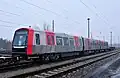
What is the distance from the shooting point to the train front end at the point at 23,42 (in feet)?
65.9

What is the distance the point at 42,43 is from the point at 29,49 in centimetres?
219

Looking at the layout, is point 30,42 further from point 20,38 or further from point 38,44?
point 20,38

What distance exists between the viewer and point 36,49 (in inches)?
821

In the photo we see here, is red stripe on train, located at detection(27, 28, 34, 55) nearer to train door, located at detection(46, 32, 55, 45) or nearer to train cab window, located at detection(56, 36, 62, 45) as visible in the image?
train door, located at detection(46, 32, 55, 45)

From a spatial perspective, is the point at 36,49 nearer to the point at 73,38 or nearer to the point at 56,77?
the point at 56,77

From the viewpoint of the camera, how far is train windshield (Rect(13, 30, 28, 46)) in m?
20.6

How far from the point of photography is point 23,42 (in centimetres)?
2062

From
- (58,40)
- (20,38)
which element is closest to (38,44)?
Answer: (20,38)

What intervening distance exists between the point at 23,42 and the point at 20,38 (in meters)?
0.72

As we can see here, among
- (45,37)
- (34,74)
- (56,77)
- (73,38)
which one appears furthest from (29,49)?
(73,38)

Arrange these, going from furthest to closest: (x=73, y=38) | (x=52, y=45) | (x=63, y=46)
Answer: (x=73, y=38), (x=63, y=46), (x=52, y=45)

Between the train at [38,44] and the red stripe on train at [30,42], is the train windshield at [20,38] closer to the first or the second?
the train at [38,44]

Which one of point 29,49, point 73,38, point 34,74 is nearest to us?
point 34,74

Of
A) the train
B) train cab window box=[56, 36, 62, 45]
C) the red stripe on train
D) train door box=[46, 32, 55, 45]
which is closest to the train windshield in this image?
the train
